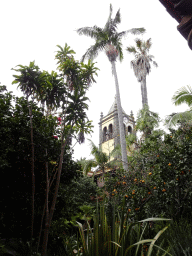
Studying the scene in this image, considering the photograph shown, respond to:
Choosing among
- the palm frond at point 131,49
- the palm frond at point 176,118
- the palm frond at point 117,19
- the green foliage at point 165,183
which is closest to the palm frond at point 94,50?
the palm frond at point 117,19

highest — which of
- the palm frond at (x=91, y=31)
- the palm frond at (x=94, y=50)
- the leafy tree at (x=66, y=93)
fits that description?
the palm frond at (x=91, y=31)

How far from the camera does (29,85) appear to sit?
4.81 metres

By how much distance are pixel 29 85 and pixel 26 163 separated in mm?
1844

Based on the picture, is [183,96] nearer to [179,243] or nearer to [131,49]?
[179,243]

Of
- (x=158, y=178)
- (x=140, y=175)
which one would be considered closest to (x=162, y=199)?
(x=158, y=178)

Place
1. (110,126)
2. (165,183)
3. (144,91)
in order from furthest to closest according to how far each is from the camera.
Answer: (110,126) < (144,91) < (165,183)

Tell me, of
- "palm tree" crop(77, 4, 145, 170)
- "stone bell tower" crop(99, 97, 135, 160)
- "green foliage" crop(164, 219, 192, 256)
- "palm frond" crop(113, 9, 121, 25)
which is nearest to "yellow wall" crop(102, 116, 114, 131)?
"stone bell tower" crop(99, 97, 135, 160)

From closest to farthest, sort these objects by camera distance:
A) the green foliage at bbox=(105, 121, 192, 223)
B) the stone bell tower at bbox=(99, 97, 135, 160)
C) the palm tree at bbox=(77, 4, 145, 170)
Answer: the green foliage at bbox=(105, 121, 192, 223)
the palm tree at bbox=(77, 4, 145, 170)
the stone bell tower at bbox=(99, 97, 135, 160)

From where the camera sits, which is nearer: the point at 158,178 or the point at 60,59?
the point at 158,178

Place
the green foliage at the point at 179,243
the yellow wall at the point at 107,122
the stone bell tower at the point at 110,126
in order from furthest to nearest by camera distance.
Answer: the yellow wall at the point at 107,122 → the stone bell tower at the point at 110,126 → the green foliage at the point at 179,243

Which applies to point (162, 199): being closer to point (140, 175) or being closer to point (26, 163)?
point (140, 175)

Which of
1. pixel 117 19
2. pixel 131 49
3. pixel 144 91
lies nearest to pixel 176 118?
pixel 144 91

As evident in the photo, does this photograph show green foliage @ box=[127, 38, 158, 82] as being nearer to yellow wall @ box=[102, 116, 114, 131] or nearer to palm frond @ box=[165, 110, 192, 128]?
palm frond @ box=[165, 110, 192, 128]

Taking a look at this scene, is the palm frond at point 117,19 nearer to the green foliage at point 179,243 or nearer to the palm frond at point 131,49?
the palm frond at point 131,49
